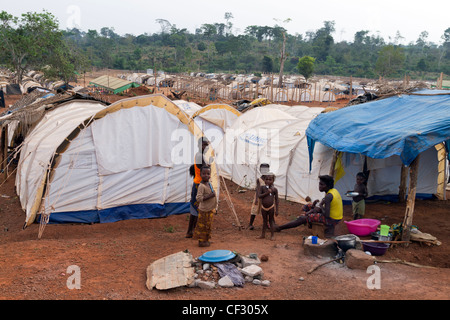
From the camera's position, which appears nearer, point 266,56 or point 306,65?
point 306,65

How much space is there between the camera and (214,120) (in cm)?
1476

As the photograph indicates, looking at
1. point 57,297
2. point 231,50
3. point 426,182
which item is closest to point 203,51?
point 231,50

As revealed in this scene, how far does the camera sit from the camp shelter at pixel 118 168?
7.51 metres

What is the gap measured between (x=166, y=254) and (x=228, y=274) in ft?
4.57

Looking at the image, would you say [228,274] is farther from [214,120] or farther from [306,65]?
[306,65]

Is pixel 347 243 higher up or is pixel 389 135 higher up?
pixel 389 135

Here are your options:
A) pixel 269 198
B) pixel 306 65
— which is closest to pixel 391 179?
pixel 269 198

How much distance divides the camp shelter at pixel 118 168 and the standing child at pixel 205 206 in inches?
88.7

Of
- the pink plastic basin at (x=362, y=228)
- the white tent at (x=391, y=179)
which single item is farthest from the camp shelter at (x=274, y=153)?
the pink plastic basin at (x=362, y=228)

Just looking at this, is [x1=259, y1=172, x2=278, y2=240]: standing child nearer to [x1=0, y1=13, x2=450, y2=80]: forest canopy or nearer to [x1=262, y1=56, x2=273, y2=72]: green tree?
[x1=0, y1=13, x2=450, y2=80]: forest canopy

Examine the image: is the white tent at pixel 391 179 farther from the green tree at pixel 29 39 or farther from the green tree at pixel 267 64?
the green tree at pixel 267 64

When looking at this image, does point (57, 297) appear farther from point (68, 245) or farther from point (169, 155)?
point (169, 155)

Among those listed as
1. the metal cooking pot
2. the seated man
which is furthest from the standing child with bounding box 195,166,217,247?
the metal cooking pot

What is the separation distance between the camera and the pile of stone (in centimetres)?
470
